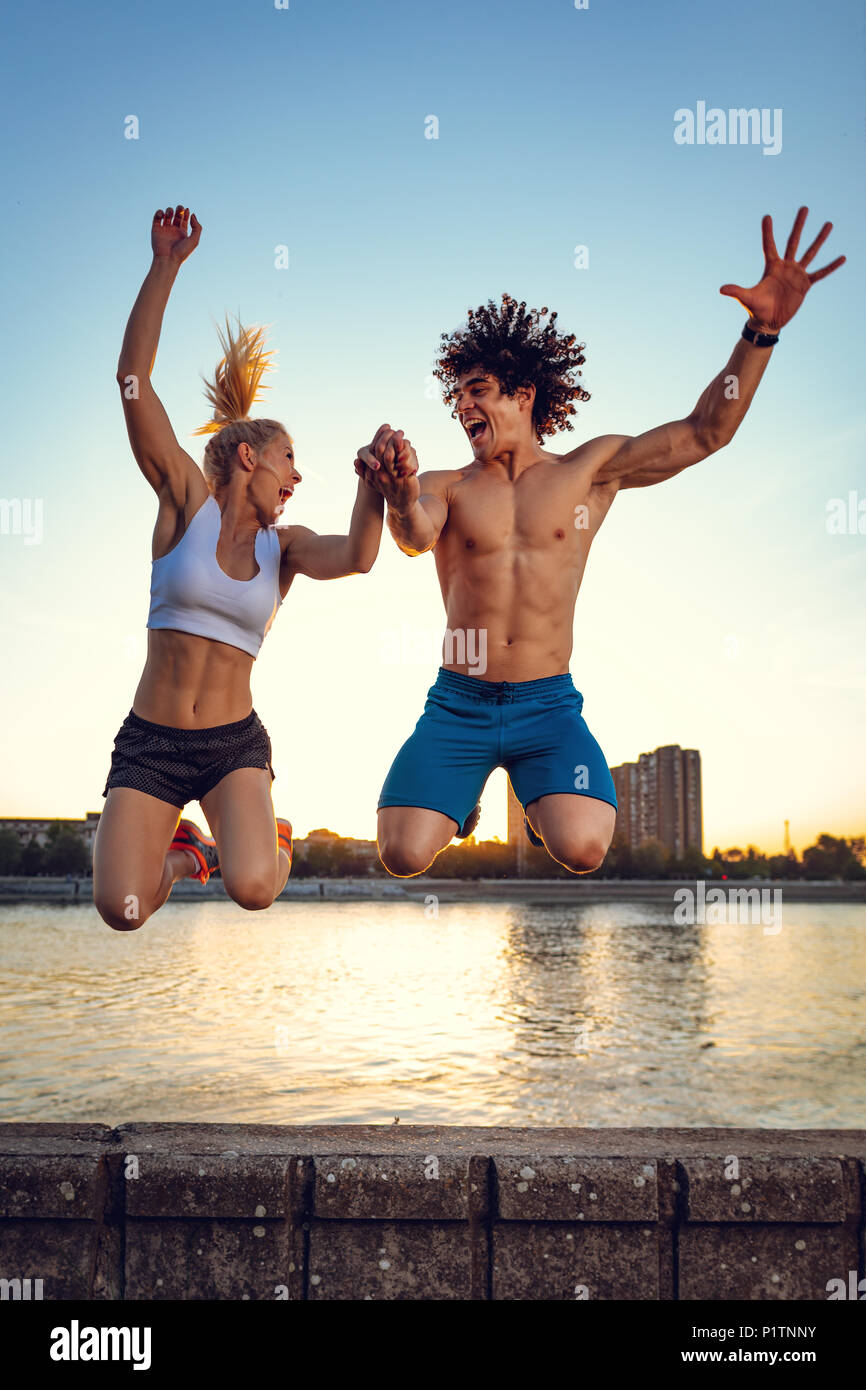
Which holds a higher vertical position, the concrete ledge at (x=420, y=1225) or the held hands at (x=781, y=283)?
the held hands at (x=781, y=283)

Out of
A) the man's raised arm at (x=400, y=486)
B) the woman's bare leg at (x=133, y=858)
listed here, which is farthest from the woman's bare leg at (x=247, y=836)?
the man's raised arm at (x=400, y=486)

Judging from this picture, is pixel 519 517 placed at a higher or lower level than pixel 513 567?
higher

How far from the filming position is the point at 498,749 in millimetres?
5195

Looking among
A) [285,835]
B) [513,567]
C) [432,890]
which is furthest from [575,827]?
[432,890]

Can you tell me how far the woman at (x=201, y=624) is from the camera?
4.66 meters

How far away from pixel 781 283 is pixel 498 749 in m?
2.54

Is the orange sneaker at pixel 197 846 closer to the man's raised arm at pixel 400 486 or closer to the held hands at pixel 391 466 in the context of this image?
the man's raised arm at pixel 400 486

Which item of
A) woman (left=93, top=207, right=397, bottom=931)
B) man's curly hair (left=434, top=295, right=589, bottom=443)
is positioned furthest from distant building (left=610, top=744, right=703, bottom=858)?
woman (left=93, top=207, right=397, bottom=931)

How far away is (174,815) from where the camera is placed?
499 cm

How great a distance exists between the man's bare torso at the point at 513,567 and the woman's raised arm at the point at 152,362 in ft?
3.94

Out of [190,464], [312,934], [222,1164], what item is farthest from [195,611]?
[312,934]

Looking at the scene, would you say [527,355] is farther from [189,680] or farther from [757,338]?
[189,680]
